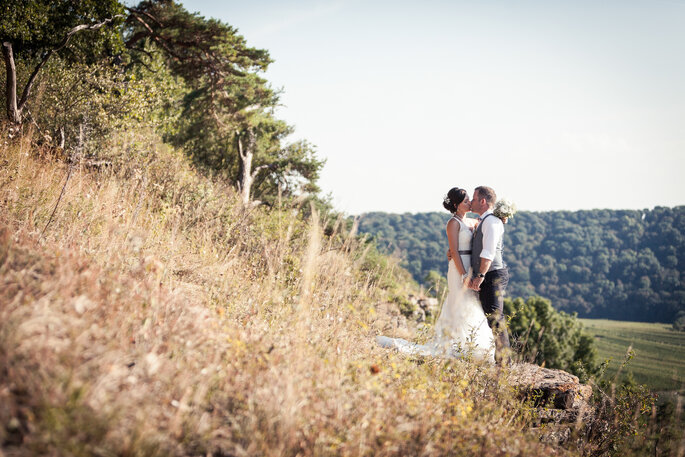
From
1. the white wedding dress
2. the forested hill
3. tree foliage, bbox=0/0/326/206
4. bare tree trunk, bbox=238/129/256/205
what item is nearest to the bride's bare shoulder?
the white wedding dress

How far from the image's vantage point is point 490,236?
4.47 m

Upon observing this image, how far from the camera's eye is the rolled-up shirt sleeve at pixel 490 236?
14.5 ft

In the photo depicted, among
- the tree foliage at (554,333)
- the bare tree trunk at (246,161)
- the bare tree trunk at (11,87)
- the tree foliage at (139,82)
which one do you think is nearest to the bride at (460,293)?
the tree foliage at (139,82)

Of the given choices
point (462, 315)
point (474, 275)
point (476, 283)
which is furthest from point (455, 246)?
point (462, 315)

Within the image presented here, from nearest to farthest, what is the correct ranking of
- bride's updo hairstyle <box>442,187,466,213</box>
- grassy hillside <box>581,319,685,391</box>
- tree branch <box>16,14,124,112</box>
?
bride's updo hairstyle <box>442,187,466,213</box> → tree branch <box>16,14,124,112</box> → grassy hillside <box>581,319,685,391</box>

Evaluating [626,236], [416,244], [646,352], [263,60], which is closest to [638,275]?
[626,236]

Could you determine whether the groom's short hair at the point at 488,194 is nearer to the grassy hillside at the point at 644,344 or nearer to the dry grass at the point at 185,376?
the dry grass at the point at 185,376

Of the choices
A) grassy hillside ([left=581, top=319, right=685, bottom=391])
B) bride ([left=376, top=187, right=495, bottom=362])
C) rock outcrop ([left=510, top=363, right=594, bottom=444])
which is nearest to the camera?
rock outcrop ([left=510, top=363, right=594, bottom=444])

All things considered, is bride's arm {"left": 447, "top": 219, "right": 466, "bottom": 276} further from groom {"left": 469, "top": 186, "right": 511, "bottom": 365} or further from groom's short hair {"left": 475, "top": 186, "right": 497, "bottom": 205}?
groom's short hair {"left": 475, "top": 186, "right": 497, "bottom": 205}

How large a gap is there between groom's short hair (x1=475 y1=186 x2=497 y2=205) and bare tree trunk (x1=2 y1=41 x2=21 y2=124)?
792cm

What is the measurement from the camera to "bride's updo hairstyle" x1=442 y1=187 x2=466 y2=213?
195 inches

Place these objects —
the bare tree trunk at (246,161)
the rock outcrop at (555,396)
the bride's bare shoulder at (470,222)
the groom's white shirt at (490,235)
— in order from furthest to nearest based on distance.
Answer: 1. the bare tree trunk at (246,161)
2. the bride's bare shoulder at (470,222)
3. the groom's white shirt at (490,235)
4. the rock outcrop at (555,396)

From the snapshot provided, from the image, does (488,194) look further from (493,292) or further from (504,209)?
(493,292)

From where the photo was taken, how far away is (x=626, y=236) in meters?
127
